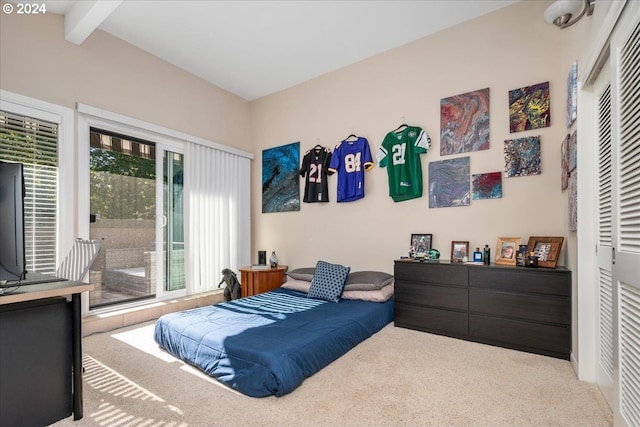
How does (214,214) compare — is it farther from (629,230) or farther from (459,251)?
(629,230)

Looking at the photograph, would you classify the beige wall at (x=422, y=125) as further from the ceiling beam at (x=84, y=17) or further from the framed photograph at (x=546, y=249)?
the ceiling beam at (x=84, y=17)

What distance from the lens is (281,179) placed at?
4.77 m

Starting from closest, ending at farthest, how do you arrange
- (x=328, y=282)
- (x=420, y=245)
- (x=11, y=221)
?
(x=11, y=221) → (x=420, y=245) → (x=328, y=282)

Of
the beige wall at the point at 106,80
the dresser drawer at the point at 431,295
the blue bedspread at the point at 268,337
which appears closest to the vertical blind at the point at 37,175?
the beige wall at the point at 106,80

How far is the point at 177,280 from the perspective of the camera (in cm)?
411

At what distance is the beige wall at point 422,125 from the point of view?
113 inches

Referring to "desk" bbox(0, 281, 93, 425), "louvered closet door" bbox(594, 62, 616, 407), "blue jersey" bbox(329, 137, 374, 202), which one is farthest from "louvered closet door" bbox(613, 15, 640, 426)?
"desk" bbox(0, 281, 93, 425)

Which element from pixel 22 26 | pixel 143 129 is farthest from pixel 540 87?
pixel 22 26

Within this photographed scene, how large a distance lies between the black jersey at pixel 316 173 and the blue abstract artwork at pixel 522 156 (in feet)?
6.76

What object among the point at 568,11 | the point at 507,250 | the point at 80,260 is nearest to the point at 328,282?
the point at 507,250

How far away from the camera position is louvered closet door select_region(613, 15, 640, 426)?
4.41ft

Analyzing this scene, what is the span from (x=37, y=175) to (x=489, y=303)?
13.8 ft

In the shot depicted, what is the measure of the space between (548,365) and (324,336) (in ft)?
5.44

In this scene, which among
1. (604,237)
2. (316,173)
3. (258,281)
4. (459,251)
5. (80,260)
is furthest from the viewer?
(316,173)
